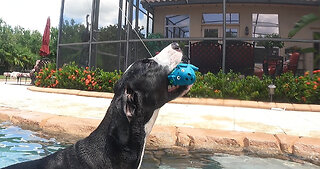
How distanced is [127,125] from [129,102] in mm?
154

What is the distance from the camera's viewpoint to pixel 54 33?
51.0 m

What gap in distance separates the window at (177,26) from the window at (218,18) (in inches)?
37.3

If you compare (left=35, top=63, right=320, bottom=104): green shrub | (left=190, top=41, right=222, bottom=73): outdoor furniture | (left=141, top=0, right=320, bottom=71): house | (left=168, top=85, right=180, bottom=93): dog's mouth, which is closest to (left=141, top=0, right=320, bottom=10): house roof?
(left=141, top=0, right=320, bottom=71): house

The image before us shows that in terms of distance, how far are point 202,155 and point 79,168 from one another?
1.86 m

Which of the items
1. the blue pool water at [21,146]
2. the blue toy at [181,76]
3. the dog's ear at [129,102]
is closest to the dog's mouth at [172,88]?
the blue toy at [181,76]

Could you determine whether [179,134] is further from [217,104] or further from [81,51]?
[81,51]

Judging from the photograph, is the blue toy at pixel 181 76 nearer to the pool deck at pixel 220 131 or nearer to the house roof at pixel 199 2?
the pool deck at pixel 220 131

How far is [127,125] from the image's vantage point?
180cm

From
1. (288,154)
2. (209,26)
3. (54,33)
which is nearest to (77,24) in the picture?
(209,26)

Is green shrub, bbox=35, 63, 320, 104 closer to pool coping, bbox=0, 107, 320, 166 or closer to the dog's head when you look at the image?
pool coping, bbox=0, 107, 320, 166

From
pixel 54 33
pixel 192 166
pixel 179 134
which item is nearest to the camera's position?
pixel 192 166

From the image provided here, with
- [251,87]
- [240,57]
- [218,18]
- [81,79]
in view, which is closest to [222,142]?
[251,87]

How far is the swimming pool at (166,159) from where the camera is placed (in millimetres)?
3020

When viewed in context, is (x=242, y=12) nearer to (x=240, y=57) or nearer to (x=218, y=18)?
(x=218, y=18)
